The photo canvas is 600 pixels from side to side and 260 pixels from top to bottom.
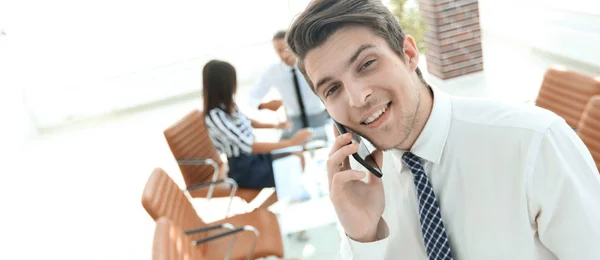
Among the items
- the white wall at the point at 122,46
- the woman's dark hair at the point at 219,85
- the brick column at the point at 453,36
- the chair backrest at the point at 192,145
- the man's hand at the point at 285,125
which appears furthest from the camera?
the white wall at the point at 122,46

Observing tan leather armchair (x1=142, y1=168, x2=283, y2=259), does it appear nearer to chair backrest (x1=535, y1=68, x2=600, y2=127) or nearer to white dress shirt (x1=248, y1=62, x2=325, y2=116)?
white dress shirt (x1=248, y1=62, x2=325, y2=116)

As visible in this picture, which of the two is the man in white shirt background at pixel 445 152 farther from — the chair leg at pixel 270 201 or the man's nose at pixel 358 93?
the chair leg at pixel 270 201

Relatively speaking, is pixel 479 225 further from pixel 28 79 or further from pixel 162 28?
pixel 28 79

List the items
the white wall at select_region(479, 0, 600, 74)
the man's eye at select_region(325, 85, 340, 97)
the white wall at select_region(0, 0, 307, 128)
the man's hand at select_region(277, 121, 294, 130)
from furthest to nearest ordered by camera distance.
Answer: the white wall at select_region(0, 0, 307, 128)
the white wall at select_region(479, 0, 600, 74)
the man's hand at select_region(277, 121, 294, 130)
the man's eye at select_region(325, 85, 340, 97)

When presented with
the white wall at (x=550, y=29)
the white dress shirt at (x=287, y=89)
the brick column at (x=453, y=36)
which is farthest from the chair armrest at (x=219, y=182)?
the white wall at (x=550, y=29)

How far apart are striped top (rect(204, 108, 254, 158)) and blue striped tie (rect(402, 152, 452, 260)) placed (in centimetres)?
194

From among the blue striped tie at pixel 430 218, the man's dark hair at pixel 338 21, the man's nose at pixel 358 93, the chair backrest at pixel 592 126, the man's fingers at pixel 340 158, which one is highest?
the man's dark hair at pixel 338 21

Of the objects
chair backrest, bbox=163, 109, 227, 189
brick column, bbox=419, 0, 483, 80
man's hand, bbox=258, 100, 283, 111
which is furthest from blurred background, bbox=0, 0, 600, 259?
man's hand, bbox=258, 100, 283, 111

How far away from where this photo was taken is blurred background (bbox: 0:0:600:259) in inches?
186

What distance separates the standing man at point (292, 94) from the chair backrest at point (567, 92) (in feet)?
4.52

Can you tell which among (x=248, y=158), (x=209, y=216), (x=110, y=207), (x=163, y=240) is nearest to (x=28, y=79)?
(x=110, y=207)

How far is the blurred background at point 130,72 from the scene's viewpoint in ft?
15.5

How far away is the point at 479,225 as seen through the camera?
116 centimetres

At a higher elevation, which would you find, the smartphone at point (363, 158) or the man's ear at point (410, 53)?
the man's ear at point (410, 53)
